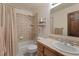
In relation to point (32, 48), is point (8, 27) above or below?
above

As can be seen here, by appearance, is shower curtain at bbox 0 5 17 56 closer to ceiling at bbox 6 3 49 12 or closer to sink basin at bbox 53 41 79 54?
ceiling at bbox 6 3 49 12

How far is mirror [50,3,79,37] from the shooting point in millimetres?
1418

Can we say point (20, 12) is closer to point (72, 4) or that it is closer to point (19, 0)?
point (19, 0)

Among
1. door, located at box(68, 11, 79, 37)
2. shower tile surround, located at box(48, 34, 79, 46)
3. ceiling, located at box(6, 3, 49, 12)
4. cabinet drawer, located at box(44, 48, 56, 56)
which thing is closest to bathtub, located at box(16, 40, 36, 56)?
cabinet drawer, located at box(44, 48, 56, 56)

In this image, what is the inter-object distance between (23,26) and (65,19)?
66 cm

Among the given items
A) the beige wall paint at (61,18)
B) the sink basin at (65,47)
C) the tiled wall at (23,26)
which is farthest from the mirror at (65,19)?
the tiled wall at (23,26)

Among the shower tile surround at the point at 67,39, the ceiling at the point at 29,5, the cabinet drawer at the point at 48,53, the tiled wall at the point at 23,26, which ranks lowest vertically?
the cabinet drawer at the point at 48,53

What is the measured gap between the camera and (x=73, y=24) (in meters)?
1.44

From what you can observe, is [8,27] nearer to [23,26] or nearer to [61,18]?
[23,26]

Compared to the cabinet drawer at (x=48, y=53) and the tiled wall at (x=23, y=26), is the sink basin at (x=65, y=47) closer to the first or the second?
the cabinet drawer at (x=48, y=53)

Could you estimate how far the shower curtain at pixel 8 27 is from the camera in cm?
136

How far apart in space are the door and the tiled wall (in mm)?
608

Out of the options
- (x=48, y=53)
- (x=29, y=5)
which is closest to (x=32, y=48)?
(x=48, y=53)

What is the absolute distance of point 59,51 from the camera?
121 centimetres
